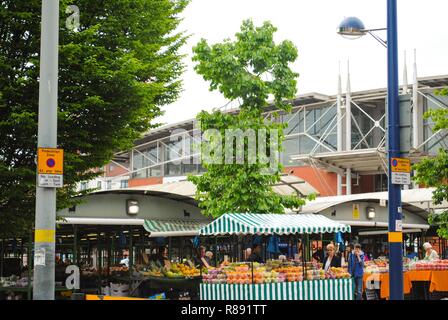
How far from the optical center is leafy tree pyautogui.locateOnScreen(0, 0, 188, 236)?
1730cm

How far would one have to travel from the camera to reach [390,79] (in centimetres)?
1531

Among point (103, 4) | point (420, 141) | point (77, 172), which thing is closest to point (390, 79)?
point (103, 4)

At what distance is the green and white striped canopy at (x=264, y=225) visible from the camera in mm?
17281

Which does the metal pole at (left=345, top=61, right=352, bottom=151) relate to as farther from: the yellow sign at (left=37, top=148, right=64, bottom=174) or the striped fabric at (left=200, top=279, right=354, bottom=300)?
the yellow sign at (left=37, top=148, right=64, bottom=174)

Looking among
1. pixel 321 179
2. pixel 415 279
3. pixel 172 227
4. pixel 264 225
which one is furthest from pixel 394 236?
pixel 321 179

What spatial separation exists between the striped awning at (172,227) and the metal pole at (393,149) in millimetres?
10004

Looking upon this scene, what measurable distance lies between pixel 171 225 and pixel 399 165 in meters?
11.2

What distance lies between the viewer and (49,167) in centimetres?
1161

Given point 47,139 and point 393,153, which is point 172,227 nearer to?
point 393,153

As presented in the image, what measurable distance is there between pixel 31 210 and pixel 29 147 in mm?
1596

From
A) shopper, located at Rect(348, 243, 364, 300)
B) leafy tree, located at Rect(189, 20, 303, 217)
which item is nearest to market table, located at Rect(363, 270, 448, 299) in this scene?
shopper, located at Rect(348, 243, 364, 300)

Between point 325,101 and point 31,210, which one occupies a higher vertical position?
point 325,101

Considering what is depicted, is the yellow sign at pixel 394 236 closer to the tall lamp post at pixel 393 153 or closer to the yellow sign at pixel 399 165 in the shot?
the tall lamp post at pixel 393 153
